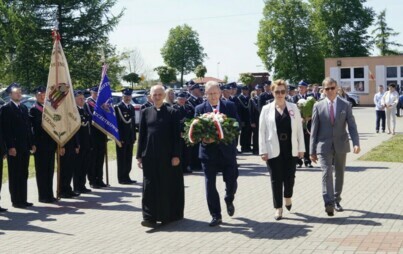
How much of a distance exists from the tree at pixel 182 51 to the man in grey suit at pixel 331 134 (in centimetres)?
10322

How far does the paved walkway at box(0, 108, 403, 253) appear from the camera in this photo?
7262mm

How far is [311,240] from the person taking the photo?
7.36 m

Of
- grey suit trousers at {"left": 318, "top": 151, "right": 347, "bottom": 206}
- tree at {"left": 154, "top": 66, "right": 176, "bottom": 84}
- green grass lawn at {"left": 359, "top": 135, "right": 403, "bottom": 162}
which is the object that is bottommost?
green grass lawn at {"left": 359, "top": 135, "right": 403, "bottom": 162}

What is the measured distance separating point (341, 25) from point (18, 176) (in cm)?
6807

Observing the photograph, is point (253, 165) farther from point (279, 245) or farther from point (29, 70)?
point (29, 70)

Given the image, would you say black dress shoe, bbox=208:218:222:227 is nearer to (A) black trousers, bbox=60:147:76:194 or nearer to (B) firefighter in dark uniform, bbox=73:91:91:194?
(A) black trousers, bbox=60:147:76:194

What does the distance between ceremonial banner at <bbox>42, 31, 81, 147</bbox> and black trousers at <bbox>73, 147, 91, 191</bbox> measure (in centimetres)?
94

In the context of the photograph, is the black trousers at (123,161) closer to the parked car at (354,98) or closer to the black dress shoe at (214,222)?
the black dress shoe at (214,222)

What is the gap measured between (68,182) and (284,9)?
62777mm

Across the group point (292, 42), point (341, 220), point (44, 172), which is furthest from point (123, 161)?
point (292, 42)

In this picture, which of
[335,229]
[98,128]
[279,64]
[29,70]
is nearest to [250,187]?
[98,128]

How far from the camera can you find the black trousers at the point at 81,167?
473 inches

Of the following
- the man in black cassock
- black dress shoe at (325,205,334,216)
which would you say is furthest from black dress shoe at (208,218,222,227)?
black dress shoe at (325,205,334,216)

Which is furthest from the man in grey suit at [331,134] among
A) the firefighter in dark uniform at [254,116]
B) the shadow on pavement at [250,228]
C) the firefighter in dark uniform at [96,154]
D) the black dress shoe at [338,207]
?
the firefighter in dark uniform at [254,116]
